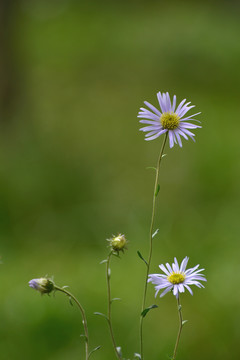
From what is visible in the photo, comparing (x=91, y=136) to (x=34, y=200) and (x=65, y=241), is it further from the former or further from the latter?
(x=65, y=241)

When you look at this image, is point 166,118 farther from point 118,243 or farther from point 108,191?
point 108,191

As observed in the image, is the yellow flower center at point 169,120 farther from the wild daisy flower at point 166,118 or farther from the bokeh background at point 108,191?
the bokeh background at point 108,191

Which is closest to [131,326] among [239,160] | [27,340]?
[27,340]

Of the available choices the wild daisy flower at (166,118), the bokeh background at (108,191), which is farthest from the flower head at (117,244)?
the bokeh background at (108,191)

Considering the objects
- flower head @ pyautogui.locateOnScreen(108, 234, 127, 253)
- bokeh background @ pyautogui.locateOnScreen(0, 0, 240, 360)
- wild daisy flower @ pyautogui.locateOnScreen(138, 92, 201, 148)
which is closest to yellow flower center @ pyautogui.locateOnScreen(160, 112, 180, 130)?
wild daisy flower @ pyautogui.locateOnScreen(138, 92, 201, 148)

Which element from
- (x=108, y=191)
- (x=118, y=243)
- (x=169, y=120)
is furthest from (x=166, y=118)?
(x=108, y=191)

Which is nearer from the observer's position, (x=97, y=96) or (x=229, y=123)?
(x=229, y=123)
